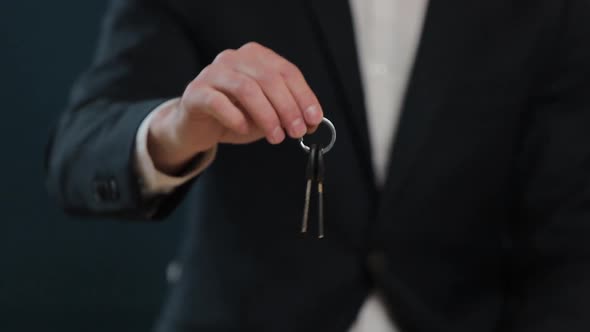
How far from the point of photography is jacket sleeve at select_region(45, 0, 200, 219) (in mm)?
655

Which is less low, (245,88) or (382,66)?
(245,88)

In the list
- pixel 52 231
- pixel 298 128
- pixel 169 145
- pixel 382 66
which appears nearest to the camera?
pixel 298 128

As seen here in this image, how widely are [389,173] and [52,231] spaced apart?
50 cm

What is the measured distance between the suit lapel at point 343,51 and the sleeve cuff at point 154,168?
122 millimetres

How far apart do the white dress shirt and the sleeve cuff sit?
149mm

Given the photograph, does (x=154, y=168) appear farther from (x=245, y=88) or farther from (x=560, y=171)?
(x=560, y=171)

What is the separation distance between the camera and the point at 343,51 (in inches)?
26.7

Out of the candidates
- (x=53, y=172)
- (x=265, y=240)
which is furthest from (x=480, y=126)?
(x=53, y=172)

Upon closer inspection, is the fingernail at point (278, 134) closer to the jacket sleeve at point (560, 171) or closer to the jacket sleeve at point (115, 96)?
the jacket sleeve at point (115, 96)

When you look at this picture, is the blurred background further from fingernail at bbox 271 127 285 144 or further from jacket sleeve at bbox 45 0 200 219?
fingernail at bbox 271 127 285 144

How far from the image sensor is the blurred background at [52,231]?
0.97m

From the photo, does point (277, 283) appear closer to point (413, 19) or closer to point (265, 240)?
point (265, 240)

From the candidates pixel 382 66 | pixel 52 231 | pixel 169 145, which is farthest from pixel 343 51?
pixel 52 231

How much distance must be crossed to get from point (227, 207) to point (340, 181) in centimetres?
10
